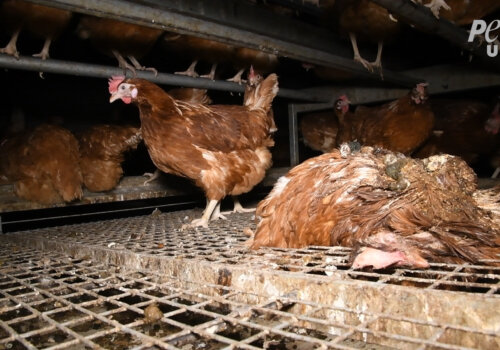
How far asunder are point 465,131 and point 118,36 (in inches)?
194

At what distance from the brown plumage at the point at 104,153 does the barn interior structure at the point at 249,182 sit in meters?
0.02

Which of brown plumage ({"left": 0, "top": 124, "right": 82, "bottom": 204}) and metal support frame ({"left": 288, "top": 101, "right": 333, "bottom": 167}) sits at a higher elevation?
metal support frame ({"left": 288, "top": 101, "right": 333, "bottom": 167})

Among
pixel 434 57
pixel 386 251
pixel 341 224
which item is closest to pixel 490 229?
pixel 386 251

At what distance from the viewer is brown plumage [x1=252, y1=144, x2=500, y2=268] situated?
137cm

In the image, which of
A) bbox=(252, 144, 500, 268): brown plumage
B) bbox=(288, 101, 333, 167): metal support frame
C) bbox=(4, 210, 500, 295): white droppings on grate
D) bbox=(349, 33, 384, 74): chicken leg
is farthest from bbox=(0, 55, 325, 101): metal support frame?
bbox=(252, 144, 500, 268): brown plumage

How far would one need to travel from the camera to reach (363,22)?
3.96 metres

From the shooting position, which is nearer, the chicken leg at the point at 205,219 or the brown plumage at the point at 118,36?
the chicken leg at the point at 205,219

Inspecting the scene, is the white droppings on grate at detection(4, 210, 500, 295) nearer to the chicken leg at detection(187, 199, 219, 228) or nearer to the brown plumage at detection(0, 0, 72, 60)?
the chicken leg at detection(187, 199, 219, 228)

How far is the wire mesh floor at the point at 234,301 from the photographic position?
94 cm

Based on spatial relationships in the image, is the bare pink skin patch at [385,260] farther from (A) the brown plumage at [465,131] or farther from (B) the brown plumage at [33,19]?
(A) the brown plumage at [465,131]

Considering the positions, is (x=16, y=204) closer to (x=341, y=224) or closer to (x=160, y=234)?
(x=160, y=234)

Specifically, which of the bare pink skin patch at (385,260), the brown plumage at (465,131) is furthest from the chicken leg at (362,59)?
the bare pink skin patch at (385,260)

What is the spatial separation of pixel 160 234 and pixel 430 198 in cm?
188

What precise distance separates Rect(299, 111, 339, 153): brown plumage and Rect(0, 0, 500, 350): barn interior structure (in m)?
0.04
